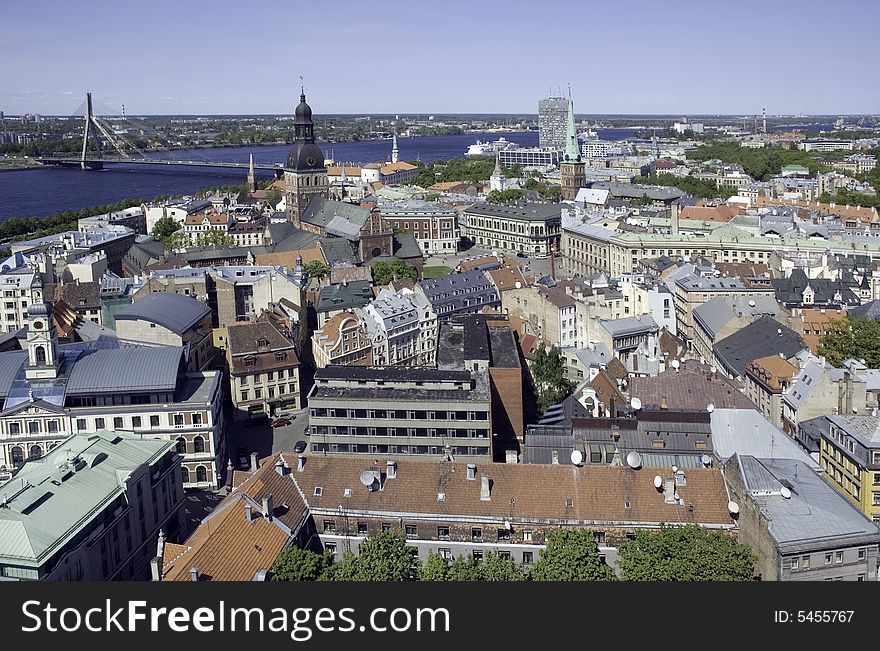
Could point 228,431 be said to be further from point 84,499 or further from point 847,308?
point 847,308

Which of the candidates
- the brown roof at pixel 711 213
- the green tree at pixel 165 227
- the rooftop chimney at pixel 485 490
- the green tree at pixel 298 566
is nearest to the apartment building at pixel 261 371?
the rooftop chimney at pixel 485 490

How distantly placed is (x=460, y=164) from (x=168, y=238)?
9576 centimetres

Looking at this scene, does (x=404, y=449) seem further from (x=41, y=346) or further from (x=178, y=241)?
(x=178, y=241)

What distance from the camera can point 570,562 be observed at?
945 inches

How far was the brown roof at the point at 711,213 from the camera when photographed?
90381 mm

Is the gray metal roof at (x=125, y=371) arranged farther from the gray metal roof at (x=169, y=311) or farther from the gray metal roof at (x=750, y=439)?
the gray metal roof at (x=750, y=439)

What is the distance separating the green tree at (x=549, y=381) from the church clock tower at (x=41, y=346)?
68.4 ft

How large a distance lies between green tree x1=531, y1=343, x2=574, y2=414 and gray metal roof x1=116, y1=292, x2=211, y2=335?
55.5 ft

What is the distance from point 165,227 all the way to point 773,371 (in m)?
71.0

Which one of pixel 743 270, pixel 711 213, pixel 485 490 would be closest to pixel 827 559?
pixel 485 490

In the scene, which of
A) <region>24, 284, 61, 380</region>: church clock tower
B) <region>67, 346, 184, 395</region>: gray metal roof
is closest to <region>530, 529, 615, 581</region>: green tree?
<region>67, 346, 184, 395</region>: gray metal roof

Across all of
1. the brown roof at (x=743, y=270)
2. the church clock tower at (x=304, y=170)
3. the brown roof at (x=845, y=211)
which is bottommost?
the brown roof at (x=743, y=270)

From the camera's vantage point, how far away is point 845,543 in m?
25.5

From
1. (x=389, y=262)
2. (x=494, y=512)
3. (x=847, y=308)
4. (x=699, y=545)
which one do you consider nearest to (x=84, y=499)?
(x=494, y=512)
